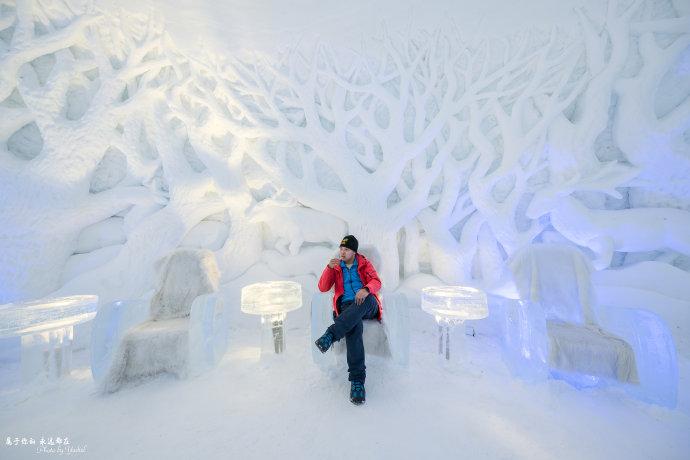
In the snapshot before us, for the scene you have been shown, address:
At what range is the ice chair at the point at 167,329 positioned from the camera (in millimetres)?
2125

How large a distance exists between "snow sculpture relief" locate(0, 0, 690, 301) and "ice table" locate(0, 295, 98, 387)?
3.80 feet

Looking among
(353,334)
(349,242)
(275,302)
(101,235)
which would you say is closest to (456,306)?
(353,334)

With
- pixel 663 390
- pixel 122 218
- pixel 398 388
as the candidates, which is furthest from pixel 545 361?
pixel 122 218

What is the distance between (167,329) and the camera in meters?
2.22

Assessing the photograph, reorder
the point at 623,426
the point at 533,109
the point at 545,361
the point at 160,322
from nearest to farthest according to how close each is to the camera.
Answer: the point at 623,426, the point at 545,361, the point at 160,322, the point at 533,109

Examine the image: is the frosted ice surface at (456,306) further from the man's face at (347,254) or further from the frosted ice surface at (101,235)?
the frosted ice surface at (101,235)

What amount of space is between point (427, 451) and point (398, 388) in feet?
1.87

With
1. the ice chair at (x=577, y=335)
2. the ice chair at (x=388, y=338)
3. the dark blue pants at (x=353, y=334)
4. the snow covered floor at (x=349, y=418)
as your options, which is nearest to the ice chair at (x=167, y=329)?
the snow covered floor at (x=349, y=418)

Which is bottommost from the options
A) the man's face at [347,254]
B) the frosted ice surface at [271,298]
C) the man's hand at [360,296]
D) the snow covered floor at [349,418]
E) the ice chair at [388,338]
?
the snow covered floor at [349,418]

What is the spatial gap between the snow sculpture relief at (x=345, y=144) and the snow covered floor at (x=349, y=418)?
158 cm

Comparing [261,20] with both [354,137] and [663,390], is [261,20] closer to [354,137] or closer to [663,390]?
[354,137]

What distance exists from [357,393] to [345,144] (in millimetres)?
2732

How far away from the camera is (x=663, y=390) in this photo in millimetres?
1800

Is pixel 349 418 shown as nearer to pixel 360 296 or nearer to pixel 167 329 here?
pixel 360 296
